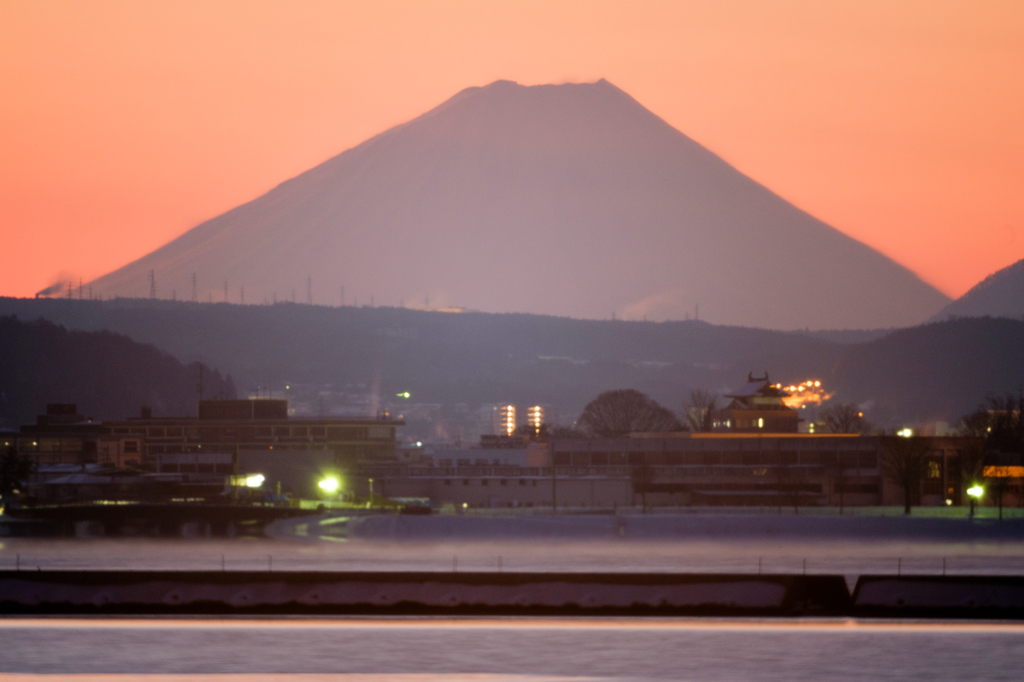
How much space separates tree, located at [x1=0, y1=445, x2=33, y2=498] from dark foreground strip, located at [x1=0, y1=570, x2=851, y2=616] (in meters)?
102

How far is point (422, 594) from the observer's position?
37531mm

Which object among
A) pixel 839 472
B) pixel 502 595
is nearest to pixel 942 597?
pixel 502 595

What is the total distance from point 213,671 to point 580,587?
12.1 meters

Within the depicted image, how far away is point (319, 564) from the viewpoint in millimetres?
59188

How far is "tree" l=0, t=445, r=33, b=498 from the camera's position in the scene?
136 m

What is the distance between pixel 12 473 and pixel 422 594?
368 ft

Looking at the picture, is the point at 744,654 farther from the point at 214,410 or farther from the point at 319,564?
the point at 214,410

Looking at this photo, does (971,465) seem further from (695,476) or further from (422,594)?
(422,594)

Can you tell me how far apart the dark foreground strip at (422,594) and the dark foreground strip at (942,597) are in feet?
2.44

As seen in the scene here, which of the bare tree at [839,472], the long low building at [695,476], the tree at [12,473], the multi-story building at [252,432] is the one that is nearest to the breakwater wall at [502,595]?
the long low building at [695,476]

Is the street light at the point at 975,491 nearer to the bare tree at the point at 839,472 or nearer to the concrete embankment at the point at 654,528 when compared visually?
the bare tree at the point at 839,472

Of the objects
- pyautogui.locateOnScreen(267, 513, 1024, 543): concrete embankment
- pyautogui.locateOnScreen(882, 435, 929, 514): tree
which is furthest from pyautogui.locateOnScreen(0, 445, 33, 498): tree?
pyautogui.locateOnScreen(882, 435, 929, 514): tree

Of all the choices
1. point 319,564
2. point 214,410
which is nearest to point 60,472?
point 214,410

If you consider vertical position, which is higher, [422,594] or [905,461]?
[905,461]
